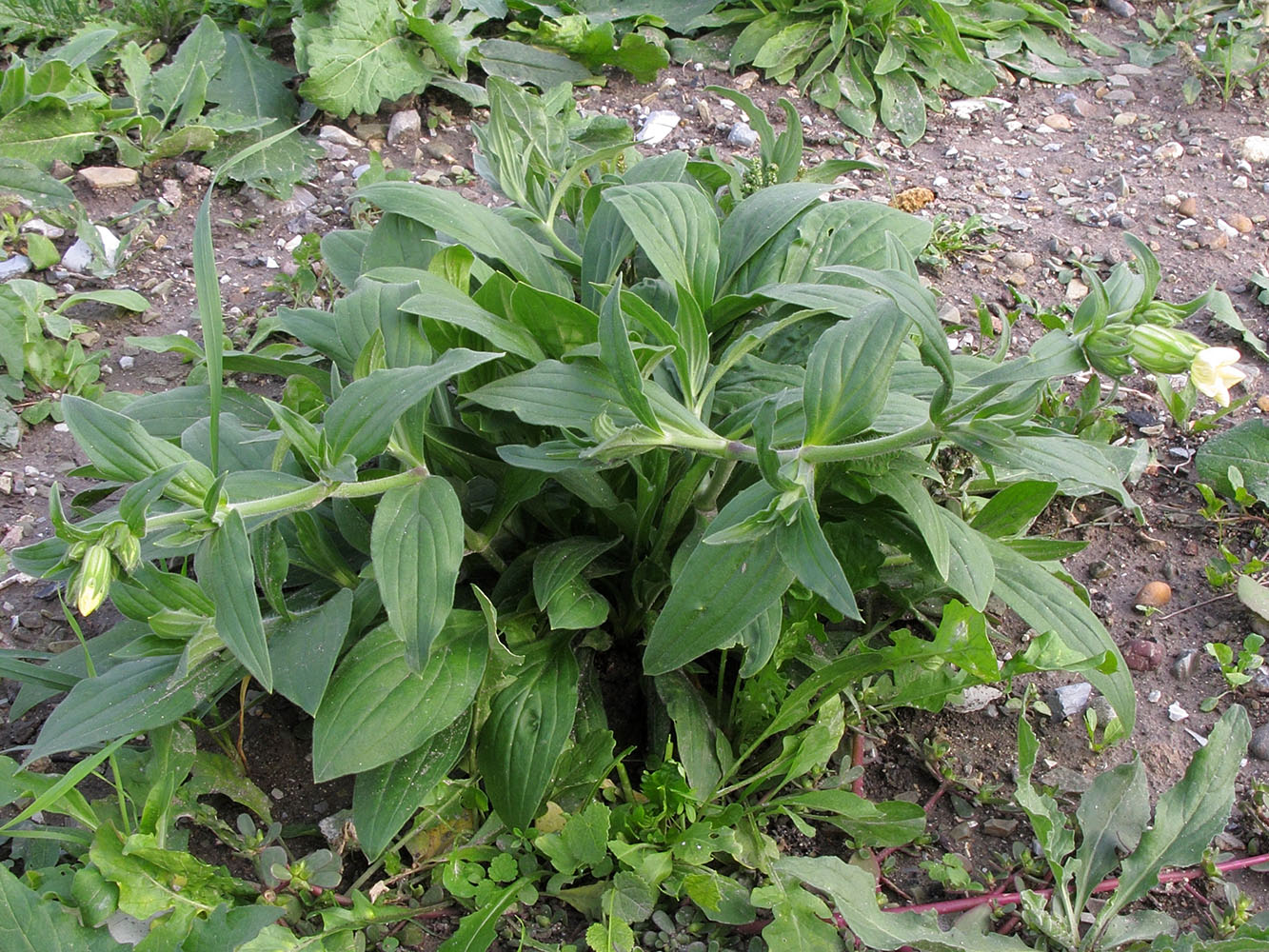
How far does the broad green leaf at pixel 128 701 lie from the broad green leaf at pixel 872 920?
1207 millimetres

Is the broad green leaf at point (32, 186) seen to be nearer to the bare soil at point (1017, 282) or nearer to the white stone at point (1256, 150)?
the bare soil at point (1017, 282)

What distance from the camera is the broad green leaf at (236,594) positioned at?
1702 millimetres

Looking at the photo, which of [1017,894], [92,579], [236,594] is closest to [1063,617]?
[1017,894]

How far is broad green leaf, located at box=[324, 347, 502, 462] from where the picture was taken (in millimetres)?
1838

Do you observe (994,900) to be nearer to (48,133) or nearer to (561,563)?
(561,563)

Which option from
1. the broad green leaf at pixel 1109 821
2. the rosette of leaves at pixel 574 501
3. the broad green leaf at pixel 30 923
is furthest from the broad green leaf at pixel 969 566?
the broad green leaf at pixel 30 923

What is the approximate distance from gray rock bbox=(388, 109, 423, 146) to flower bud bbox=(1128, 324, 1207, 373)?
3159 mm

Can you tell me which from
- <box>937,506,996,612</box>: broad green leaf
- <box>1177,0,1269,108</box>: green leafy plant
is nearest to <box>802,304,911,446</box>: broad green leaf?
<box>937,506,996,612</box>: broad green leaf

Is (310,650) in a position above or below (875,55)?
below

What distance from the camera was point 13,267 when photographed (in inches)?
141

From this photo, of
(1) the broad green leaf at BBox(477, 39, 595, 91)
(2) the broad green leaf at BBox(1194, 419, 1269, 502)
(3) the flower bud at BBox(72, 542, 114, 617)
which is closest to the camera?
(3) the flower bud at BBox(72, 542, 114, 617)

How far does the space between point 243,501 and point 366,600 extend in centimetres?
41

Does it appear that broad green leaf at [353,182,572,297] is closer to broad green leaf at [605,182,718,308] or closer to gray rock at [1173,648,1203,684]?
broad green leaf at [605,182,718,308]

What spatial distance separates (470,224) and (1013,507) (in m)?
1.42
